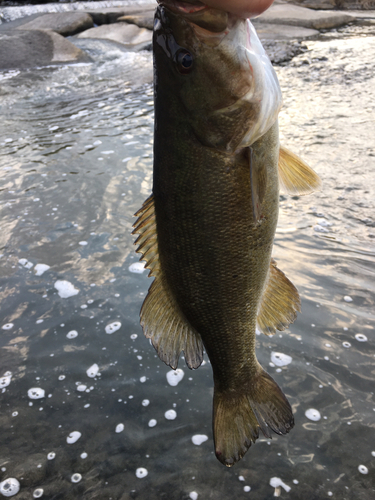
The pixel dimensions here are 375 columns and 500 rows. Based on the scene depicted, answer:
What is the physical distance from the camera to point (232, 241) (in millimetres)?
1526

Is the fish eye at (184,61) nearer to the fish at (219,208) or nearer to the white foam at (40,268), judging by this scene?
the fish at (219,208)

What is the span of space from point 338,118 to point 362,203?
2740 millimetres

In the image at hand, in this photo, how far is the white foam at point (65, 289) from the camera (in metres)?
3.50

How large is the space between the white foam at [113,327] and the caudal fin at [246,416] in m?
1.51

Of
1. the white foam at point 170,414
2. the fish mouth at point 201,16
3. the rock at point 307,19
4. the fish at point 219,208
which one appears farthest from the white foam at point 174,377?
the rock at point 307,19

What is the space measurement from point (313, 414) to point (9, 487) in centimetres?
176

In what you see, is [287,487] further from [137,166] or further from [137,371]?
[137,166]

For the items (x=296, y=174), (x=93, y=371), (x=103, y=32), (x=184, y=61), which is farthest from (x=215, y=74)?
(x=103, y=32)

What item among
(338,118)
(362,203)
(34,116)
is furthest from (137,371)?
(34,116)

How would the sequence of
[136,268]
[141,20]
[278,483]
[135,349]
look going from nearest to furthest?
[278,483] → [135,349] → [136,268] → [141,20]

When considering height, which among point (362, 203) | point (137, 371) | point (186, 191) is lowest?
point (137, 371)

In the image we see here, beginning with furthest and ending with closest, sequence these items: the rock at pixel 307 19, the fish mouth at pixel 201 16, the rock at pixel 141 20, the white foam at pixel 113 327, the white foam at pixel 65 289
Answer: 1. the rock at pixel 307 19
2. the rock at pixel 141 20
3. the white foam at pixel 65 289
4. the white foam at pixel 113 327
5. the fish mouth at pixel 201 16

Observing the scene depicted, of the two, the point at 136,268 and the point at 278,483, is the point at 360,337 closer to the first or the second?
the point at 278,483

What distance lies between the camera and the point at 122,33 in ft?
44.2
